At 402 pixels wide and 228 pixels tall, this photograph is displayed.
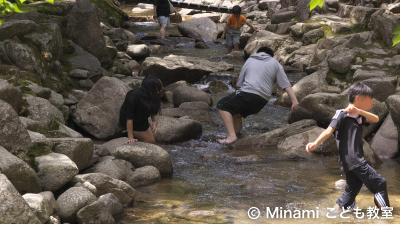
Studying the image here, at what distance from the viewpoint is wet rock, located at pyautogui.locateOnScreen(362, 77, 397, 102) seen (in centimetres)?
738

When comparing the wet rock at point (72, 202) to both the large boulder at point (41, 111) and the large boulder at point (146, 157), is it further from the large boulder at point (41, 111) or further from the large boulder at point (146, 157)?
the large boulder at point (41, 111)

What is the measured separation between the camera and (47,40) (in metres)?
8.34

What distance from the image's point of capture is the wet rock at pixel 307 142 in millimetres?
6238

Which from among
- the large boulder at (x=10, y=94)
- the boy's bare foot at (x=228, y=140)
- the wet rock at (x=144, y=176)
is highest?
the large boulder at (x=10, y=94)

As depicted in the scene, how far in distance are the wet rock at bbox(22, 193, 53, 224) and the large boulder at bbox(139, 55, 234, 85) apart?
758 cm

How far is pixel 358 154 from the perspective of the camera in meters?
3.88

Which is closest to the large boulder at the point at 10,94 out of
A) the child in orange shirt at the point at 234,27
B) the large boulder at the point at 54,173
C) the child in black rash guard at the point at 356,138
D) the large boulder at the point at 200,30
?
the large boulder at the point at 54,173

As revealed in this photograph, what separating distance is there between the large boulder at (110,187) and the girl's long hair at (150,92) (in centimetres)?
183

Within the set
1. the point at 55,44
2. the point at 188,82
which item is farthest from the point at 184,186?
the point at 188,82

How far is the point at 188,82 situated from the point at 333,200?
→ 7.60m

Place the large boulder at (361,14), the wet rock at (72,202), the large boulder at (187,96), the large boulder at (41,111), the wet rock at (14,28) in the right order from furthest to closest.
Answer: the large boulder at (361,14), the large boulder at (187,96), the wet rock at (14,28), the large boulder at (41,111), the wet rock at (72,202)

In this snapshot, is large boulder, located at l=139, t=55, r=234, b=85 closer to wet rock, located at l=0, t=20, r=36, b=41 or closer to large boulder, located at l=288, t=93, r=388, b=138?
wet rock, located at l=0, t=20, r=36, b=41

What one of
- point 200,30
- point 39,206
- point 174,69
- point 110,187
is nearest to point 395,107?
point 110,187

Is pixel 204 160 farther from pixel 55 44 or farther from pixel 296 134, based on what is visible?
pixel 55 44
